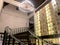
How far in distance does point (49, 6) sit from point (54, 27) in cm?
106

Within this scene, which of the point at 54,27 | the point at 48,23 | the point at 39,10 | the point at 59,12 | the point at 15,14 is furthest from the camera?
the point at 15,14

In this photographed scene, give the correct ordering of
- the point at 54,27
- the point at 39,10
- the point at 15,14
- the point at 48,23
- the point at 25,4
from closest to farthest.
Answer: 1. the point at 54,27
2. the point at 48,23
3. the point at 39,10
4. the point at 25,4
5. the point at 15,14

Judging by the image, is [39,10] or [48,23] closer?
[48,23]

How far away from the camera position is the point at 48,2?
4582 millimetres

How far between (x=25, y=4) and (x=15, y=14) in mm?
1959

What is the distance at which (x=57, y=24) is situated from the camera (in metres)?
3.74

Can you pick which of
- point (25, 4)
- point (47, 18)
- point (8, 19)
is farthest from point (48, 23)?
point (8, 19)

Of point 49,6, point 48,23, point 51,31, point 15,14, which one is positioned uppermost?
point 15,14

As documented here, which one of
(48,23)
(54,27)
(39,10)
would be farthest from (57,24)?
(39,10)

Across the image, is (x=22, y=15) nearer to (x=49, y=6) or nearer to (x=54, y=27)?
(x=49, y=6)

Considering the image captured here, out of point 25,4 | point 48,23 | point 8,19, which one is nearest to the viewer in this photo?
point 48,23

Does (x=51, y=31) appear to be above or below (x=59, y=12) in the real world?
below

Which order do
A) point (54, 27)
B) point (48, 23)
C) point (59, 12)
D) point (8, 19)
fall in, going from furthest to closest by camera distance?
point (8, 19) → point (48, 23) → point (54, 27) → point (59, 12)

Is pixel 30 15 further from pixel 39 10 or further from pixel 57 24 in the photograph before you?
pixel 57 24
